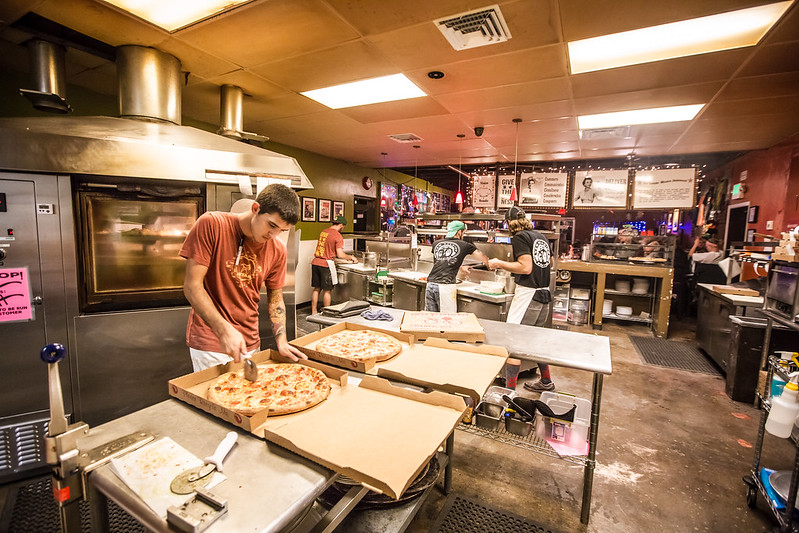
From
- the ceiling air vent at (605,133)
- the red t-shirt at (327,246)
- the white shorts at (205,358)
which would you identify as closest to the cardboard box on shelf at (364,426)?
the white shorts at (205,358)

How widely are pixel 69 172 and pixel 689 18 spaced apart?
426cm

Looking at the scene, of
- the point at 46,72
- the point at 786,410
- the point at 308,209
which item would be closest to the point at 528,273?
the point at 786,410

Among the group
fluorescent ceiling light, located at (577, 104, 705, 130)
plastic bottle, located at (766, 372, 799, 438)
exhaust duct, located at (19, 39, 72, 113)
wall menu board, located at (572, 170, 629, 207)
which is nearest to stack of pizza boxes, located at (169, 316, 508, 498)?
plastic bottle, located at (766, 372, 799, 438)

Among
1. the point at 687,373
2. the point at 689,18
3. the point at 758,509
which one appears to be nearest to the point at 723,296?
the point at 687,373

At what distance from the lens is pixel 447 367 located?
1.67 m

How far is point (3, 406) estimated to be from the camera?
7.97 ft

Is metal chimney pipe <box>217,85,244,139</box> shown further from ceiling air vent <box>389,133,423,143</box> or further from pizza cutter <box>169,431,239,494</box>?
pizza cutter <box>169,431,239,494</box>

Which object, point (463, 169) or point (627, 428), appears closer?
point (627, 428)

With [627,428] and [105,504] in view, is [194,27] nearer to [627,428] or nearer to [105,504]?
[105,504]

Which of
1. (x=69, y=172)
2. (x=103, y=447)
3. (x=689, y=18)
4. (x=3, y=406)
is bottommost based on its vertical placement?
(x=3, y=406)

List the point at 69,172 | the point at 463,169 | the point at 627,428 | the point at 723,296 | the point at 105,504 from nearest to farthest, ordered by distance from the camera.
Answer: the point at 105,504 → the point at 69,172 → the point at 627,428 → the point at 723,296 → the point at 463,169

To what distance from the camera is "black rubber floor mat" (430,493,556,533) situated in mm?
2078

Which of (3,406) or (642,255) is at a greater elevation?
(642,255)

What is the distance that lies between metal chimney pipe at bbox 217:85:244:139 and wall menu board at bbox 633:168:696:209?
6367 mm
